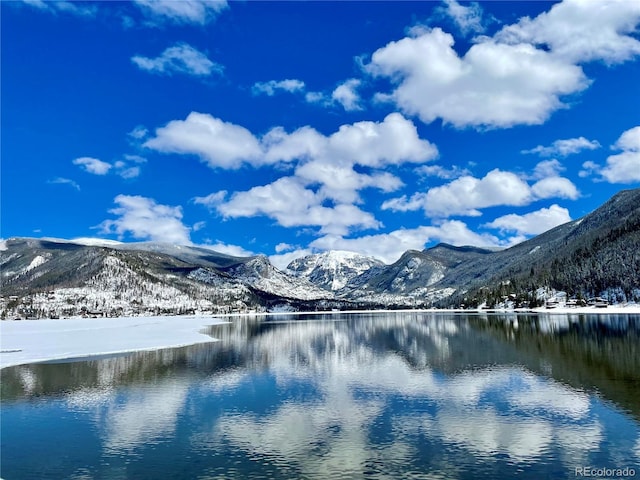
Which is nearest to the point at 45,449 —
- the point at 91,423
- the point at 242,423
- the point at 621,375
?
the point at 91,423

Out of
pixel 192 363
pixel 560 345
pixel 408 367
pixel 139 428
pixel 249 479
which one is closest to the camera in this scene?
pixel 249 479

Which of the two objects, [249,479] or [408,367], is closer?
[249,479]

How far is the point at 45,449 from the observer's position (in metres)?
33.3

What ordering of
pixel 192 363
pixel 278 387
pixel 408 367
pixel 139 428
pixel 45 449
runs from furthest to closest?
pixel 192 363, pixel 408 367, pixel 278 387, pixel 139 428, pixel 45 449

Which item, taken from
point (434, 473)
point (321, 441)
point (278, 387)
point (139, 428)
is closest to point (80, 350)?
point (278, 387)

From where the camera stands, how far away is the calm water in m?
29.1

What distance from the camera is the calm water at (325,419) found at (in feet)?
95.5

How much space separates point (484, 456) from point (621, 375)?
125 ft

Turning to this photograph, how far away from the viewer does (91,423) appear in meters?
40.3

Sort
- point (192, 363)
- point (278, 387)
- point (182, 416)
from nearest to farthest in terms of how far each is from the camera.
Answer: point (182, 416)
point (278, 387)
point (192, 363)

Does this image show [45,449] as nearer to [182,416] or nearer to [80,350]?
[182,416]

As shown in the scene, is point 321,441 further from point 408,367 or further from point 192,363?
point 192,363

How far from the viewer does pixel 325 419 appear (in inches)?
1566

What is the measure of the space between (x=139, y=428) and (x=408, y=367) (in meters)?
42.4
